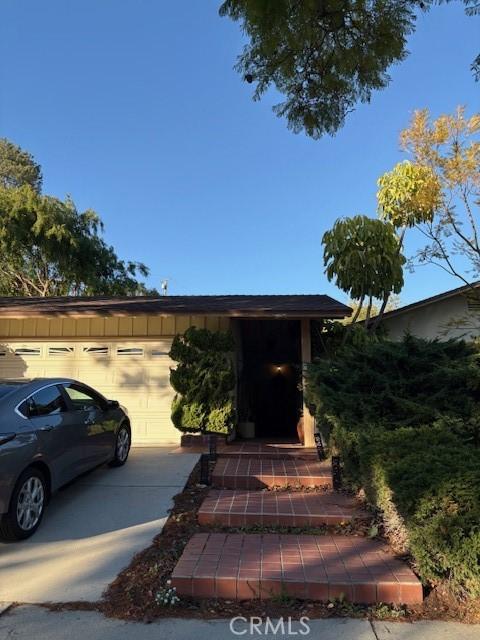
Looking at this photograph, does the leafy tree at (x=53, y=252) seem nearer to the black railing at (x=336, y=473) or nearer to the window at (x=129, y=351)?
the window at (x=129, y=351)

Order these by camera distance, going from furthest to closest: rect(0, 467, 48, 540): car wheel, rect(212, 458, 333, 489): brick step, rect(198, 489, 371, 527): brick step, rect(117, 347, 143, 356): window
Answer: rect(117, 347, 143, 356): window → rect(212, 458, 333, 489): brick step → rect(198, 489, 371, 527): brick step → rect(0, 467, 48, 540): car wheel

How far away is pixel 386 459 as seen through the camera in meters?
4.51

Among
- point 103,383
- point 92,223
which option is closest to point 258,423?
point 103,383

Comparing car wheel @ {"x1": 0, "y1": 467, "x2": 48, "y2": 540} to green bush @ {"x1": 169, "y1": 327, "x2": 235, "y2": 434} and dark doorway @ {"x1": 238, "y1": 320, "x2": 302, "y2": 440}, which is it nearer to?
green bush @ {"x1": 169, "y1": 327, "x2": 235, "y2": 434}

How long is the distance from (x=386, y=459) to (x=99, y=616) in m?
2.73

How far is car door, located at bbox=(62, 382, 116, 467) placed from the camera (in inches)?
234

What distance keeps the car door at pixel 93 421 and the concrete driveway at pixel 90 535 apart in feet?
1.42

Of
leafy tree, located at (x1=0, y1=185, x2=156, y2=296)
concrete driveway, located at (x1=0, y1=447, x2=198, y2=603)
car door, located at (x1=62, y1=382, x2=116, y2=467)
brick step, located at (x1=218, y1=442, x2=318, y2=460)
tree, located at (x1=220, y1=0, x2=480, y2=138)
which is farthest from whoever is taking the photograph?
leafy tree, located at (x1=0, y1=185, x2=156, y2=296)

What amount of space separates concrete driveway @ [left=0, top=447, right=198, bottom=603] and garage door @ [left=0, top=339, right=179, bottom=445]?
2.29 metres

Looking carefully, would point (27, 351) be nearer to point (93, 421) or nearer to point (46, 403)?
point (93, 421)

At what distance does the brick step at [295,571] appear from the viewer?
137 inches

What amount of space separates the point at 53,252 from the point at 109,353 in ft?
41.2

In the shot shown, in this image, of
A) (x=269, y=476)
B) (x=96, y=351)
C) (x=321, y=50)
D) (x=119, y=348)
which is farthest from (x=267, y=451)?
(x=321, y=50)

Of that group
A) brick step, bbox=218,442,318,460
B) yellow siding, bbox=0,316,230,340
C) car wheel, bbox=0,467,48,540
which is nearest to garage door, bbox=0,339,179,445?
yellow siding, bbox=0,316,230,340
